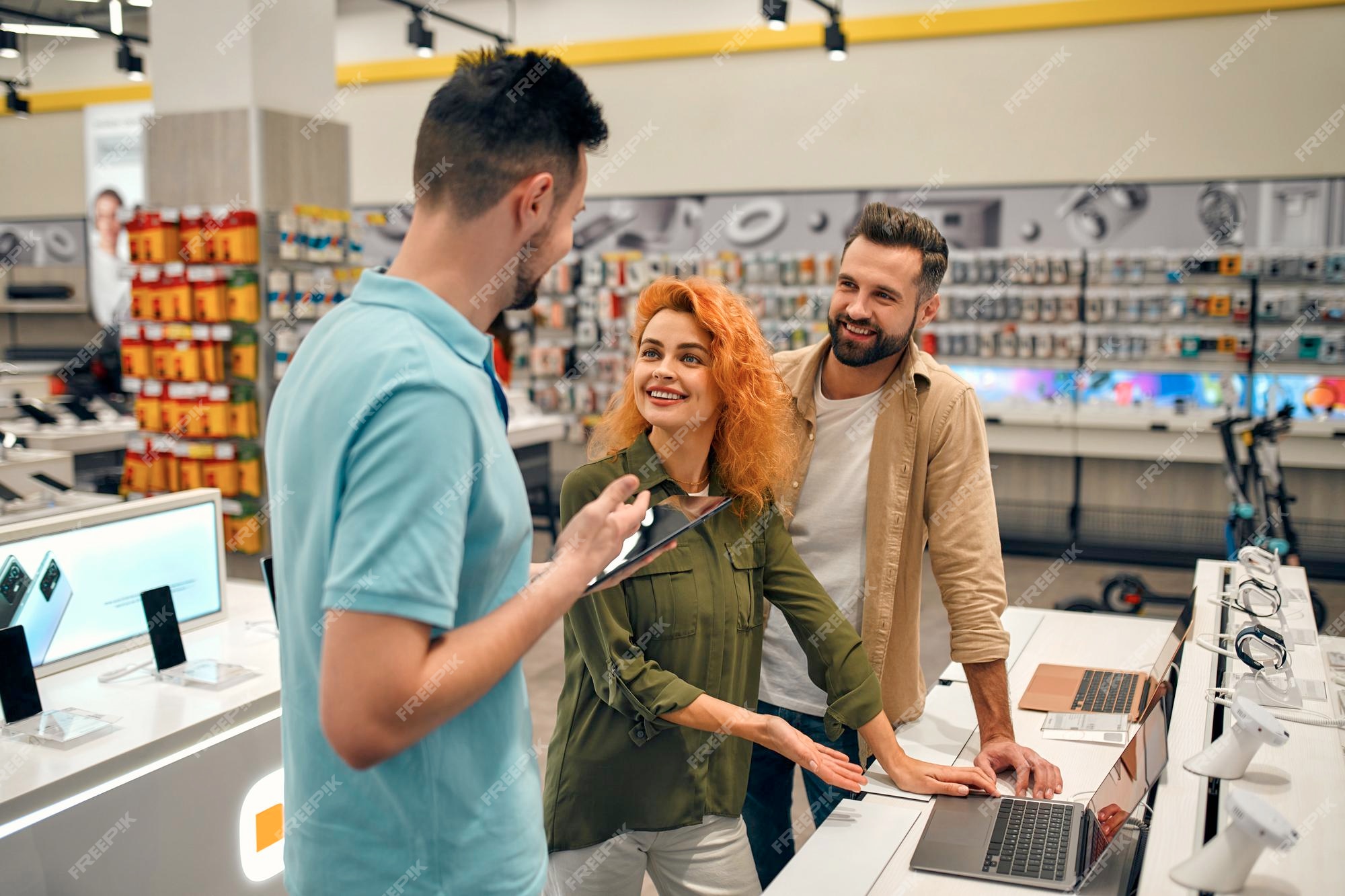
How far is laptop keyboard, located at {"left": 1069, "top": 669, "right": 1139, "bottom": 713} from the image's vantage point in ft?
8.02

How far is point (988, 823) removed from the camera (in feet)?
5.82

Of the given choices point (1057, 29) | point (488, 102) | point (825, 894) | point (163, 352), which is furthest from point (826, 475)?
point (1057, 29)

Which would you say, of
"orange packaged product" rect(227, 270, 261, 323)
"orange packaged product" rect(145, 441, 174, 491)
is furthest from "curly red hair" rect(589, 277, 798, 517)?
"orange packaged product" rect(145, 441, 174, 491)

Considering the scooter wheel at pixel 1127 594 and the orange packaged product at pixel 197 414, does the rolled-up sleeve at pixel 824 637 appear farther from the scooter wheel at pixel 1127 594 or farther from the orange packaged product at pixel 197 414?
the orange packaged product at pixel 197 414

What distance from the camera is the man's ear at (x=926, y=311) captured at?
213 centimetres

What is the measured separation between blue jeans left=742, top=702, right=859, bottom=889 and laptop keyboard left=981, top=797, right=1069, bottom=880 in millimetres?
378

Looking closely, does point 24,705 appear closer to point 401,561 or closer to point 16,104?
point 401,561

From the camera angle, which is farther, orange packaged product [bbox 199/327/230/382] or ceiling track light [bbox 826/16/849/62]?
ceiling track light [bbox 826/16/849/62]

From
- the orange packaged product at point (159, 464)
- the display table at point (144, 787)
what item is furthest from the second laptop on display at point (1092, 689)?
the orange packaged product at point (159, 464)

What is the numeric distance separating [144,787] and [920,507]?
1722 mm

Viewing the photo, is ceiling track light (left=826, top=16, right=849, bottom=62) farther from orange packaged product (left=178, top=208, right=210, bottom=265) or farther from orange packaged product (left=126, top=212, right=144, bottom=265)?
orange packaged product (left=126, top=212, right=144, bottom=265)

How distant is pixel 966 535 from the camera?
204 centimetres

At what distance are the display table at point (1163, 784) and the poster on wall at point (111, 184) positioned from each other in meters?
11.0

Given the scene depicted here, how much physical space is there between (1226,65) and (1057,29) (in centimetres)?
117
